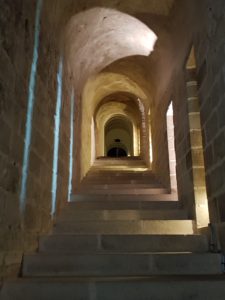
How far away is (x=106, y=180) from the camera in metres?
5.54

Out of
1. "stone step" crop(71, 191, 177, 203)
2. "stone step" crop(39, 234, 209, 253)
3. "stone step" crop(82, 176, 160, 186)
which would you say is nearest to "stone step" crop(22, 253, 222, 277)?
"stone step" crop(39, 234, 209, 253)

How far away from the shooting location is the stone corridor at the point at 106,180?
2199 mm

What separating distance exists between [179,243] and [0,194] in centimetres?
173

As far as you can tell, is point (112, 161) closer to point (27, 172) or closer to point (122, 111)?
point (122, 111)

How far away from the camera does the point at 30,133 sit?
2.71 meters

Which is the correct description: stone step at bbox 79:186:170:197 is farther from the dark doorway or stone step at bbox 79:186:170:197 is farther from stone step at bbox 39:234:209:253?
the dark doorway

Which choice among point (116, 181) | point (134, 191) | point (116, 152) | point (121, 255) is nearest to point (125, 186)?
point (134, 191)

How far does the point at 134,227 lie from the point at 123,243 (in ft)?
1.29

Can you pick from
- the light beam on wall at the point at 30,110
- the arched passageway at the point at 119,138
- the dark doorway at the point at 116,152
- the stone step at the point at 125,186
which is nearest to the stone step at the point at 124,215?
the light beam on wall at the point at 30,110

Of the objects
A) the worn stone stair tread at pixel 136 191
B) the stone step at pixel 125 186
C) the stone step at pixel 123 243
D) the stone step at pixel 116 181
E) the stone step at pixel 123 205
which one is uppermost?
the stone step at pixel 116 181

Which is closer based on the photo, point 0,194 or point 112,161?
point 0,194

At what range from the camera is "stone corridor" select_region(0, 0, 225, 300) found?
220 centimetres

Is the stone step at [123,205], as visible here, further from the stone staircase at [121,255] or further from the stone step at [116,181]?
the stone step at [116,181]

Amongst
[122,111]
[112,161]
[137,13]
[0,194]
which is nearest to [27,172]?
[0,194]
